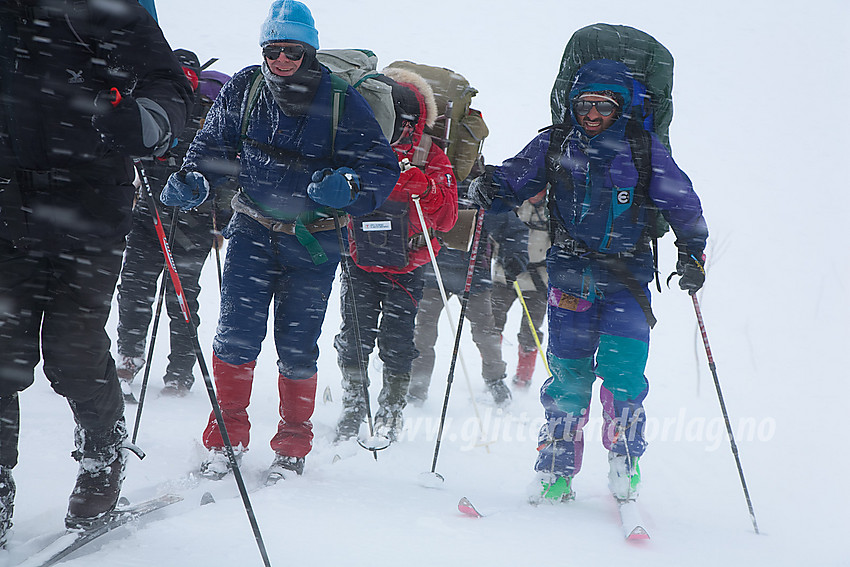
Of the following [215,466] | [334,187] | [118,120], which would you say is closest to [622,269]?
[334,187]

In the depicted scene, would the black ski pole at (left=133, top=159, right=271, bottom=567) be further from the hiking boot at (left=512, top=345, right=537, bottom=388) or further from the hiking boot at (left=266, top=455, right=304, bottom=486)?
the hiking boot at (left=512, top=345, right=537, bottom=388)

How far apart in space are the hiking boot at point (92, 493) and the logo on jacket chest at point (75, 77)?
144 centimetres

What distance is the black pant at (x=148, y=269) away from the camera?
486 cm

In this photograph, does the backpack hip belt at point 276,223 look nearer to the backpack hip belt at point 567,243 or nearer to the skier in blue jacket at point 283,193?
the skier in blue jacket at point 283,193

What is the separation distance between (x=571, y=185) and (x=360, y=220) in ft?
5.13

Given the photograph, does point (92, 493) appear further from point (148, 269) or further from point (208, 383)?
point (148, 269)

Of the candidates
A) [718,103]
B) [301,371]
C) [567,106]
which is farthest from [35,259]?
[718,103]

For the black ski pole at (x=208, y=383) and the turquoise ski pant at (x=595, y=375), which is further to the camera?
the turquoise ski pant at (x=595, y=375)

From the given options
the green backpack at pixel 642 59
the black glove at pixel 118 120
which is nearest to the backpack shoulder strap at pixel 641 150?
the green backpack at pixel 642 59

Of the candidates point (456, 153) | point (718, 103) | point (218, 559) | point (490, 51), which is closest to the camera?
point (218, 559)

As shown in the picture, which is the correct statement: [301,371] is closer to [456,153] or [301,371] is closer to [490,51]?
[456,153]

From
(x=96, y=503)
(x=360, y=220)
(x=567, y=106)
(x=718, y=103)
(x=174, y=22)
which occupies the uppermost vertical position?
(x=174, y=22)

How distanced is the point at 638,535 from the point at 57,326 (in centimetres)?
292

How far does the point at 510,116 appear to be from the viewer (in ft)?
72.2
